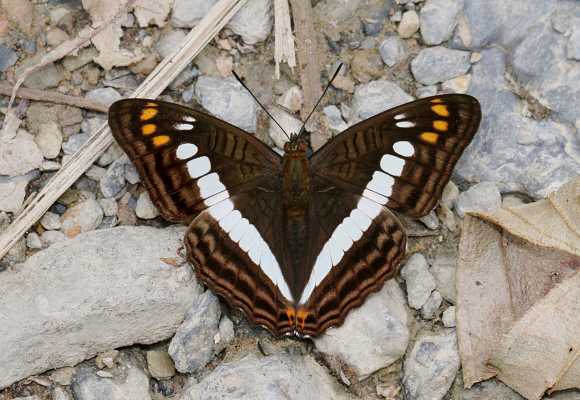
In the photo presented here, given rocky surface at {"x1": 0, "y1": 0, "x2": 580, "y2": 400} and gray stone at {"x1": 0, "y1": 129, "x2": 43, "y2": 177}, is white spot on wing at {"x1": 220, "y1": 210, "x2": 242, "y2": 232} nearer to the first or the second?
rocky surface at {"x1": 0, "y1": 0, "x2": 580, "y2": 400}

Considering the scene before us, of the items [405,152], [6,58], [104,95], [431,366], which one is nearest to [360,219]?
[405,152]

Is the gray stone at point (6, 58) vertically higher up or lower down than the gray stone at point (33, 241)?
higher up

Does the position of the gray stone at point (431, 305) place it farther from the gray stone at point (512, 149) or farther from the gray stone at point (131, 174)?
the gray stone at point (131, 174)

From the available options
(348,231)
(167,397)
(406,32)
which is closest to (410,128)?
(348,231)

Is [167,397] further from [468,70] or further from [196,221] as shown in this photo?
[468,70]

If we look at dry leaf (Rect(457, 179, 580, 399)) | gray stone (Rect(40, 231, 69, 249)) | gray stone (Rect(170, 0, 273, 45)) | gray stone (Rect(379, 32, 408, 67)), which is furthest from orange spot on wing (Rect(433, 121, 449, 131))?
gray stone (Rect(40, 231, 69, 249))

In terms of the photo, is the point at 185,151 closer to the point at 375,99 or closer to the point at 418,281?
the point at 375,99

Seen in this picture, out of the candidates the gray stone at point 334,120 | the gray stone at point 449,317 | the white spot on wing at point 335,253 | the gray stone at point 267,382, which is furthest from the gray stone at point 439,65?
the gray stone at point 267,382
